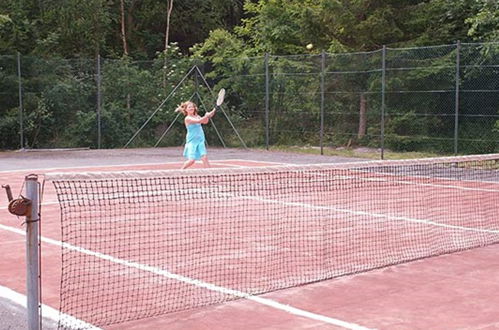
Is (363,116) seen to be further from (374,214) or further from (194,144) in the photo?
(374,214)

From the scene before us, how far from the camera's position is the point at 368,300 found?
213 inches

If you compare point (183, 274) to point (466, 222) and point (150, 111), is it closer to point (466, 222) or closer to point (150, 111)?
point (466, 222)

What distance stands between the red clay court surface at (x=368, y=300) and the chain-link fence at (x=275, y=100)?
1037 cm

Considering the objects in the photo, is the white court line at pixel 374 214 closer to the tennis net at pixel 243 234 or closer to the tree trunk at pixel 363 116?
the tennis net at pixel 243 234

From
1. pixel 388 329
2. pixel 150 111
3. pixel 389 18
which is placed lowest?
pixel 388 329

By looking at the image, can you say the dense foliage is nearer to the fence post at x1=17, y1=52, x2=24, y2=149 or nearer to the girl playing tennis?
the fence post at x1=17, y1=52, x2=24, y2=149

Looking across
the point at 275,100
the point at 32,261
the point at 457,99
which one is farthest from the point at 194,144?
the point at 32,261

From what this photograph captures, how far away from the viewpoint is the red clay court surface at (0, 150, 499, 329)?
15.9 feet


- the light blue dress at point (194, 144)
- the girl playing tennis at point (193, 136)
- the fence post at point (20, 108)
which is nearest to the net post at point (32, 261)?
the girl playing tennis at point (193, 136)

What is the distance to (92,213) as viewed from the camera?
9.30m

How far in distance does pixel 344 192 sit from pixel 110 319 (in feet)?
24.0

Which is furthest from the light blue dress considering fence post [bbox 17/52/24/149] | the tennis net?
fence post [bbox 17/52/24/149]

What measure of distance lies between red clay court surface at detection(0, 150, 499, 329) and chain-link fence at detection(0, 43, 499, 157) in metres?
10.4

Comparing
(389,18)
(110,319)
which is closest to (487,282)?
(110,319)
